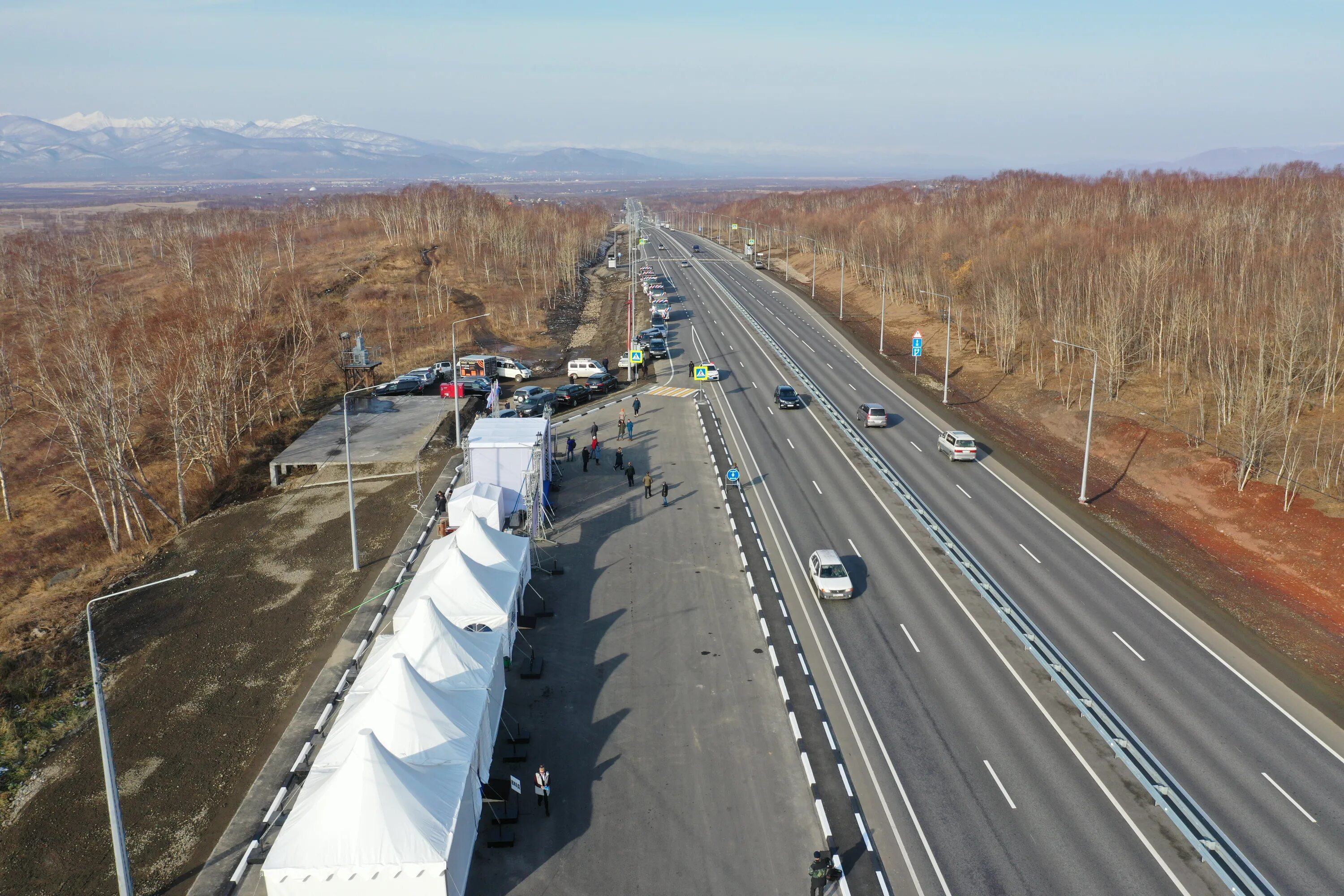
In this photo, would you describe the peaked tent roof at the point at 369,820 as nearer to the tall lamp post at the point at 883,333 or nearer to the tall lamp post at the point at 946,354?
the tall lamp post at the point at 946,354

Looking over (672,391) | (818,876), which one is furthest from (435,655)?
(672,391)

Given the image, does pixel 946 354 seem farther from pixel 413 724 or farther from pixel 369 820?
pixel 369 820

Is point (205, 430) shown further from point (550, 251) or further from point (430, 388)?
point (550, 251)

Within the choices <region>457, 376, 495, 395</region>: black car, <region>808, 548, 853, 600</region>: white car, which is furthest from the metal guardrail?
<region>457, 376, 495, 395</region>: black car

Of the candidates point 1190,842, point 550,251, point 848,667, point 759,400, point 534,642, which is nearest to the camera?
point 1190,842

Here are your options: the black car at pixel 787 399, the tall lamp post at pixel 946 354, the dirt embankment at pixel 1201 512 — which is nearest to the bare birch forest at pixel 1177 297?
the dirt embankment at pixel 1201 512

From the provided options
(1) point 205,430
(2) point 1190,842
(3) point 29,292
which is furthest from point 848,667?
(3) point 29,292

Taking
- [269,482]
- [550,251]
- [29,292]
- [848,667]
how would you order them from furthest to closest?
[550,251], [29,292], [269,482], [848,667]
